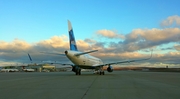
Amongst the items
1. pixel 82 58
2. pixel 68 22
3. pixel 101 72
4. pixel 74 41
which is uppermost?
pixel 68 22

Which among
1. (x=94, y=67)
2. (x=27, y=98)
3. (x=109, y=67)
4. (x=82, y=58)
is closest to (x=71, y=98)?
(x=27, y=98)

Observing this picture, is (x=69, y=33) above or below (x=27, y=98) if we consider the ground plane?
above

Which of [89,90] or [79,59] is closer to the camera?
[89,90]

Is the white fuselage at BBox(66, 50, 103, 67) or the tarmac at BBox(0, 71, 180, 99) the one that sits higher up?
the white fuselage at BBox(66, 50, 103, 67)

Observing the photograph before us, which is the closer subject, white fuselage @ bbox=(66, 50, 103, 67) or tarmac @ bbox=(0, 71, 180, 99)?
tarmac @ bbox=(0, 71, 180, 99)

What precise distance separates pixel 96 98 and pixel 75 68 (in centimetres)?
3230

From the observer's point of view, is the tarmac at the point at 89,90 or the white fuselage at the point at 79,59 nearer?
the tarmac at the point at 89,90

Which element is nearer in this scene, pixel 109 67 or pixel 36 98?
pixel 36 98

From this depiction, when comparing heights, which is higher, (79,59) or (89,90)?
(79,59)

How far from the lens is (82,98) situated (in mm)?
9633

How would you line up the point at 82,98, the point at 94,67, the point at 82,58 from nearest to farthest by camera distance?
the point at 82,98 → the point at 82,58 → the point at 94,67

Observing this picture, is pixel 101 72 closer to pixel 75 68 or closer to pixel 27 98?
pixel 75 68

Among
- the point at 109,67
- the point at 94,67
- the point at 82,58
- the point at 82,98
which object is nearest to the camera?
the point at 82,98

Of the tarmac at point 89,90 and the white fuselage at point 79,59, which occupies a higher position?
the white fuselage at point 79,59
